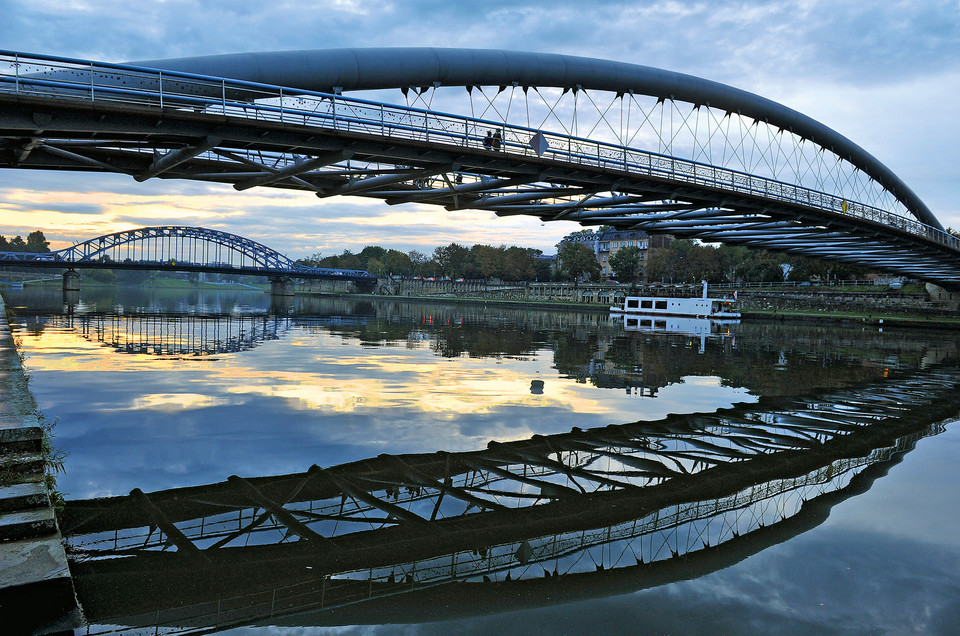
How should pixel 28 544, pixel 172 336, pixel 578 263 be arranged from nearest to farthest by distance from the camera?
pixel 28 544 < pixel 172 336 < pixel 578 263

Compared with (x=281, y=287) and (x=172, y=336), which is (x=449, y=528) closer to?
(x=172, y=336)

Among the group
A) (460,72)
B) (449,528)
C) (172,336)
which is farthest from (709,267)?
(449,528)

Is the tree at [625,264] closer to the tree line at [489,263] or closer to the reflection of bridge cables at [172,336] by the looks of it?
the tree line at [489,263]

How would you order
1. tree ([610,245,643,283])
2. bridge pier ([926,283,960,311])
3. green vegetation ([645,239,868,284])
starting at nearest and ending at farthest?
bridge pier ([926,283,960,311]) → green vegetation ([645,239,868,284]) → tree ([610,245,643,283])

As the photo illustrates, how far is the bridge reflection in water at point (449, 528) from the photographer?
7.37 m

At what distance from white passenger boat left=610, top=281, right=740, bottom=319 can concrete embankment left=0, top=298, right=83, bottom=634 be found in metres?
74.4

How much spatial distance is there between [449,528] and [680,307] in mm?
74312

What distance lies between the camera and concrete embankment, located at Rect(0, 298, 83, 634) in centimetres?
636

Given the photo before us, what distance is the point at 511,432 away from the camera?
15.2 metres

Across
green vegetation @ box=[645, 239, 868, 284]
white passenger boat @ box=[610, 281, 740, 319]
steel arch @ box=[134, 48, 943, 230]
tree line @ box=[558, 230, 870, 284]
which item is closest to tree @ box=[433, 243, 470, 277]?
A: tree line @ box=[558, 230, 870, 284]

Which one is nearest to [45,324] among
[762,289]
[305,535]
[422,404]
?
[422,404]

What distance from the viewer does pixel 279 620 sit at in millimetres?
6828

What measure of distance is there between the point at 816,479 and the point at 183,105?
20935mm

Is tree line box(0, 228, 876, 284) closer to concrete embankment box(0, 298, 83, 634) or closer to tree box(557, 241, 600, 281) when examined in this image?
tree box(557, 241, 600, 281)
